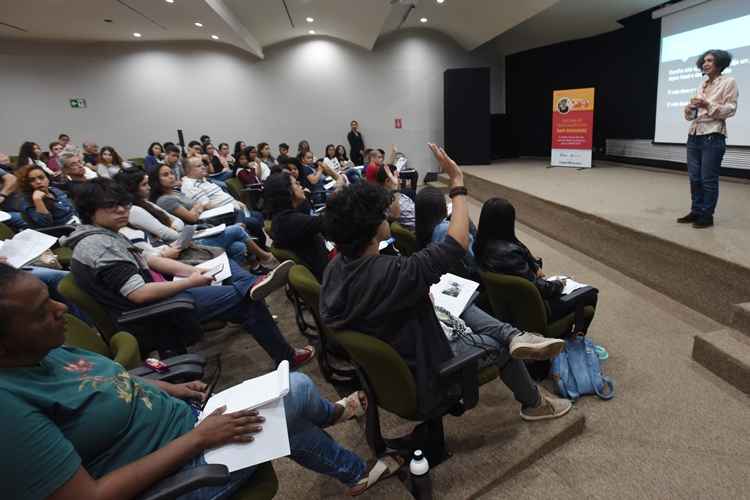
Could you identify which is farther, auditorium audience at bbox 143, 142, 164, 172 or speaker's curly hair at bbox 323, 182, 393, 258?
auditorium audience at bbox 143, 142, 164, 172

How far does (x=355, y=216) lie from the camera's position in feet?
3.94

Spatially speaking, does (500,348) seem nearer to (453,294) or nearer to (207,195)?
(453,294)

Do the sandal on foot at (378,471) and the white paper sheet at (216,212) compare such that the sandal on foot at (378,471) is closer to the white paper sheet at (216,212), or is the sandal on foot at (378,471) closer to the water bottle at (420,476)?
the water bottle at (420,476)

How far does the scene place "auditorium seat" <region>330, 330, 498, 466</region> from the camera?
1167mm

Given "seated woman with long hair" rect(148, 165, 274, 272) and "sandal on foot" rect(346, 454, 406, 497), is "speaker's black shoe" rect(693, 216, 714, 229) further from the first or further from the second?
"seated woman with long hair" rect(148, 165, 274, 272)

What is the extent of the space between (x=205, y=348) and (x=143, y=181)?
127 centimetres

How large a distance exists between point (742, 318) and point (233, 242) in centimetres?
339

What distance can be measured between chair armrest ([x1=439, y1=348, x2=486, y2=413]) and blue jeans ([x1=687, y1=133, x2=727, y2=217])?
2.77 meters

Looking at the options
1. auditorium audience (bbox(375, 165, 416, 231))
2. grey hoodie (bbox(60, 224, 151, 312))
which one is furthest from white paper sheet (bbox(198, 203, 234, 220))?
grey hoodie (bbox(60, 224, 151, 312))

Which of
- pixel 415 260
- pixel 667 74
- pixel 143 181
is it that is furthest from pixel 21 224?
pixel 667 74

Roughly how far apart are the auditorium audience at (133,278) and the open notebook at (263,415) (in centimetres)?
76

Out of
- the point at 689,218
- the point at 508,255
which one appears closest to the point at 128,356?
the point at 508,255

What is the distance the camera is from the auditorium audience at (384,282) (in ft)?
3.81

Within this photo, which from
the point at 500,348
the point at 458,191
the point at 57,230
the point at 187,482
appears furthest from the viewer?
the point at 57,230
